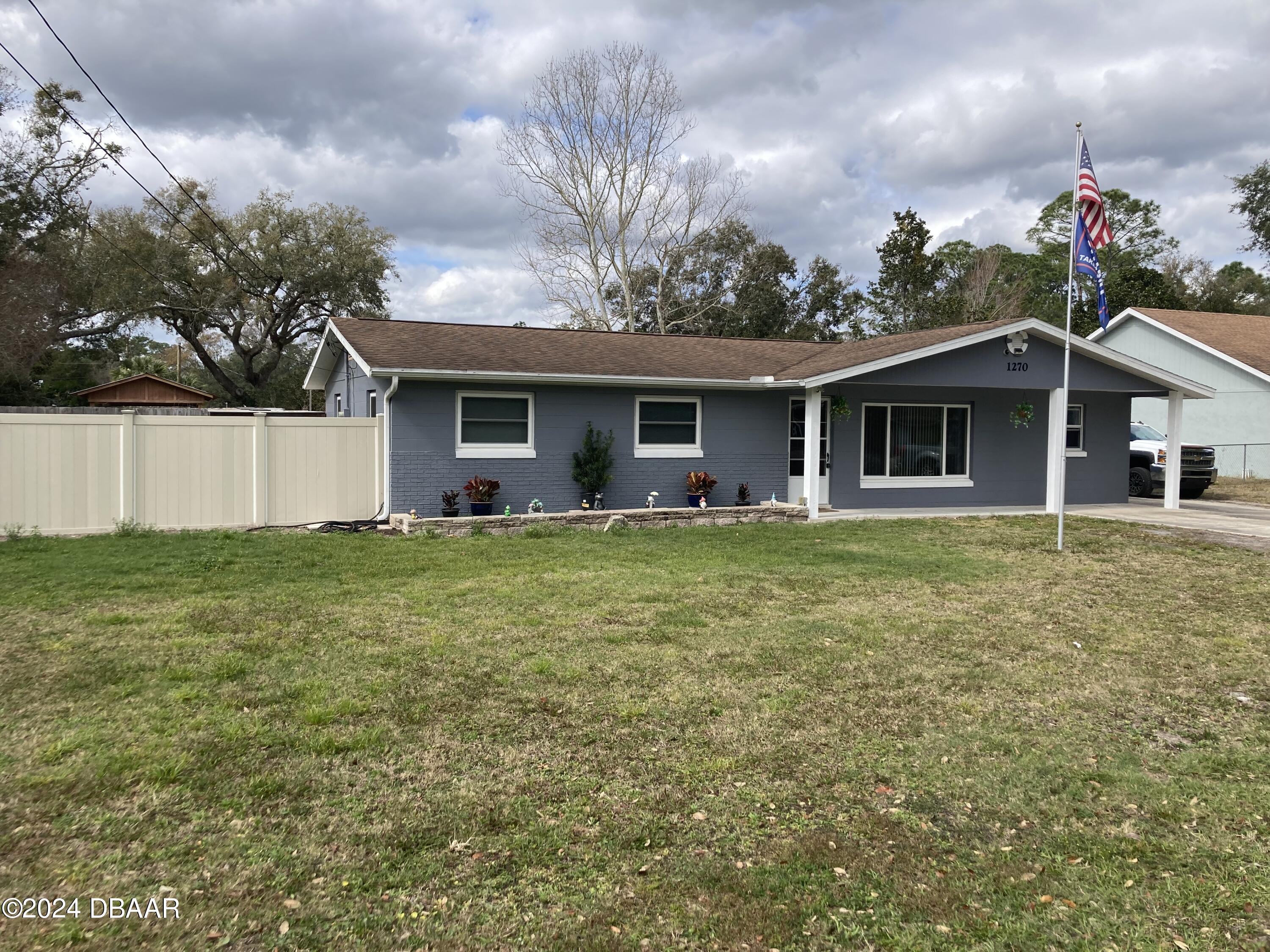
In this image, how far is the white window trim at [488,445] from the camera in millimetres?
13961

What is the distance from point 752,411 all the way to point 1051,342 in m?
5.57

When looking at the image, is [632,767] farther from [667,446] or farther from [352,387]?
[352,387]

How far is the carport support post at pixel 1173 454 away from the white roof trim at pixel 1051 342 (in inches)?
10.9

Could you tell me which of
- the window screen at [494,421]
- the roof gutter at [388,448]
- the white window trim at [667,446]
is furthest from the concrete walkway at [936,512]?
the roof gutter at [388,448]

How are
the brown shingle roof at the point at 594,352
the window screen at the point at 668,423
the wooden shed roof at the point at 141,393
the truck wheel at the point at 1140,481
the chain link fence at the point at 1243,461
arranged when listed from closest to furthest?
the brown shingle roof at the point at 594,352 → the window screen at the point at 668,423 → the truck wheel at the point at 1140,481 → the chain link fence at the point at 1243,461 → the wooden shed roof at the point at 141,393

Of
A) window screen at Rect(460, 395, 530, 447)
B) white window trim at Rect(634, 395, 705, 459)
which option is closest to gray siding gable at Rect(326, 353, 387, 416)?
window screen at Rect(460, 395, 530, 447)

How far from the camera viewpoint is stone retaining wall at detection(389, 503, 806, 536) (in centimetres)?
1284

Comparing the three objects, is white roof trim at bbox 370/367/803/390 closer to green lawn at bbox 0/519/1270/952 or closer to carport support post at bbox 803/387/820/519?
carport support post at bbox 803/387/820/519

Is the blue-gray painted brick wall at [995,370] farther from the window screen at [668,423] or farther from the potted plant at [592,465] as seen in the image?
the potted plant at [592,465]

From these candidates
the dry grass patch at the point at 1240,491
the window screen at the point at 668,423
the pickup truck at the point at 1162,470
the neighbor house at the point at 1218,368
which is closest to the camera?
the window screen at the point at 668,423

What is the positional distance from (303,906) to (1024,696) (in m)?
4.39

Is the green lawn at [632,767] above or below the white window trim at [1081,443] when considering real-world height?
below

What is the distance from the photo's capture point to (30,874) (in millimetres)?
3133

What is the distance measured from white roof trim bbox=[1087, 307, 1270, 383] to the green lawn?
19027 mm
